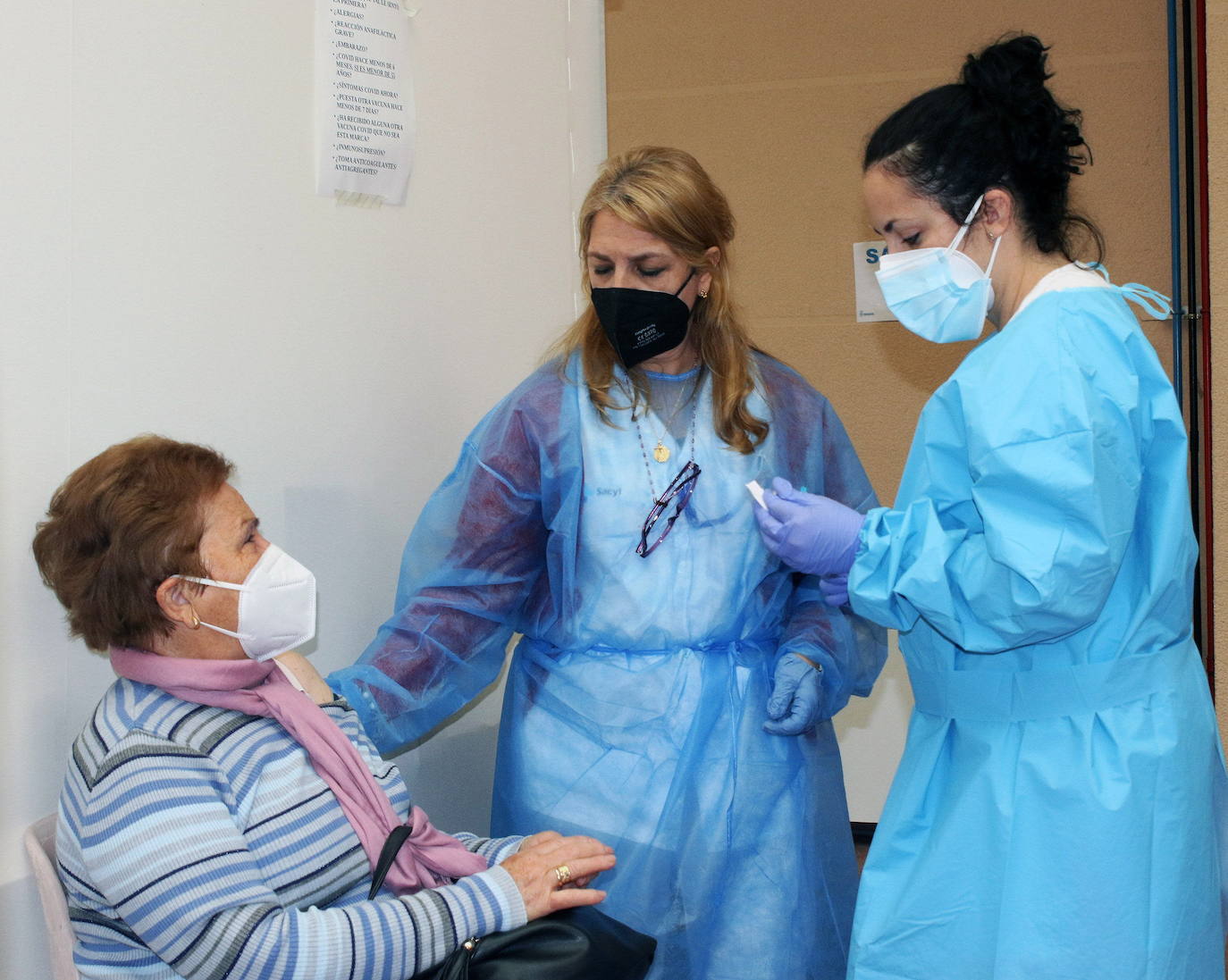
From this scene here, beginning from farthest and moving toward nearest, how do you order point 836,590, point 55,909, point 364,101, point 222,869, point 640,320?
1. point 364,101
2. point 640,320
3. point 836,590
4. point 55,909
5. point 222,869

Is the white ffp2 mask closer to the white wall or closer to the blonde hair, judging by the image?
the white wall

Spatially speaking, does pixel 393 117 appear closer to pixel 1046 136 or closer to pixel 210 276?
pixel 210 276

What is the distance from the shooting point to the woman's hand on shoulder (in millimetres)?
1347

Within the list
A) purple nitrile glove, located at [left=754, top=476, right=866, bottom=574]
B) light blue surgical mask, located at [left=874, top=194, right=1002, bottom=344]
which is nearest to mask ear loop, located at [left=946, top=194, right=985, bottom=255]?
light blue surgical mask, located at [left=874, top=194, right=1002, bottom=344]

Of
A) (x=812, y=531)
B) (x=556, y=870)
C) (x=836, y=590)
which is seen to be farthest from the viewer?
(x=836, y=590)

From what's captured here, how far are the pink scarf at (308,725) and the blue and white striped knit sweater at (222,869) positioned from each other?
0.05 ft

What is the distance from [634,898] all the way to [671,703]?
0.89 ft

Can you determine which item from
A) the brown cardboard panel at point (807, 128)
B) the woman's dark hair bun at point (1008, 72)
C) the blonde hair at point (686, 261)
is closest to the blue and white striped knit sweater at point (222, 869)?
the blonde hair at point (686, 261)

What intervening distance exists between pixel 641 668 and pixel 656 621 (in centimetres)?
7

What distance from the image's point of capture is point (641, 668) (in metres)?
1.76

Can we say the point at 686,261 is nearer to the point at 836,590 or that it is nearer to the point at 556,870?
the point at 836,590

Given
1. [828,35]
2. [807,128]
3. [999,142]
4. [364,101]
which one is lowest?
[999,142]

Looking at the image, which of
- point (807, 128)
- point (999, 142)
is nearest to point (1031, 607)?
point (999, 142)

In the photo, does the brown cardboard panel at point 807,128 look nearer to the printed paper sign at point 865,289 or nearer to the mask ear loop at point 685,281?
the printed paper sign at point 865,289
